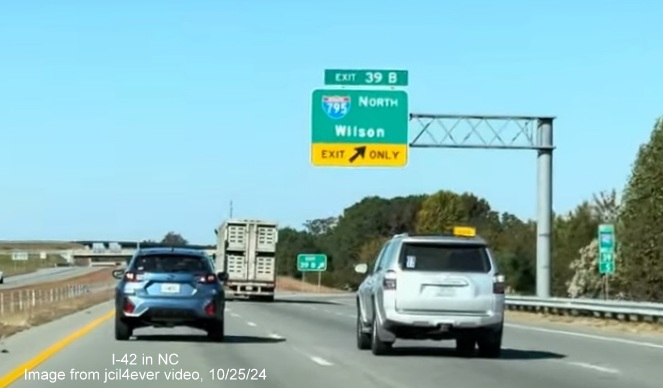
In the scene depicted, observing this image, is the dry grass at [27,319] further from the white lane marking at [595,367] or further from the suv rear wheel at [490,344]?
the white lane marking at [595,367]

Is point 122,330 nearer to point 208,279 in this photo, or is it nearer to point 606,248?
point 208,279

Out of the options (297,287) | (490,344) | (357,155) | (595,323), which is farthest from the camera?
(297,287)

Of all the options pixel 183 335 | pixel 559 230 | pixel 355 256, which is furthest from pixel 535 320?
pixel 355 256

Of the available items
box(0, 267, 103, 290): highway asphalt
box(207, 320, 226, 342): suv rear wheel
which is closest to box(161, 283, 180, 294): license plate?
box(207, 320, 226, 342): suv rear wheel

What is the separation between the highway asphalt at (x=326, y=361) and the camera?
1700cm

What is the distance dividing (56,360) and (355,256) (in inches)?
4718

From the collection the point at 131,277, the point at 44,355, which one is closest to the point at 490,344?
the point at 131,277

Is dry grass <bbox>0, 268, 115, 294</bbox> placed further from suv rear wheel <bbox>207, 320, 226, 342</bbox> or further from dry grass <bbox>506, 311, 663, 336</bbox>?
suv rear wheel <bbox>207, 320, 226, 342</bbox>

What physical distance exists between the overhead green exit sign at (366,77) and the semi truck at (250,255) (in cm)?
1798

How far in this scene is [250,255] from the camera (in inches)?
2438

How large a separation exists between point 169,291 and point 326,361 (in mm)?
3989

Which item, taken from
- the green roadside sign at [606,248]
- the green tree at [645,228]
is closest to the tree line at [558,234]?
the green tree at [645,228]

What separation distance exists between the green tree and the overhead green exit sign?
2254cm

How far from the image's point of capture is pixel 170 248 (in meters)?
23.9
